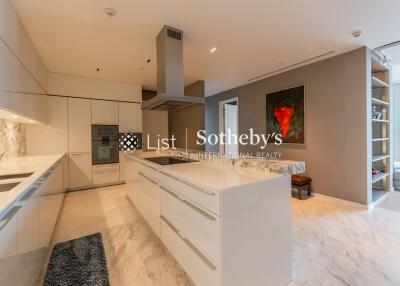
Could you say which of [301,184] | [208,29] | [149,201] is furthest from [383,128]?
[149,201]

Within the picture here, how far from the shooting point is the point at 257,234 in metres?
1.29

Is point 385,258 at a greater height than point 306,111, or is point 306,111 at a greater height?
point 306,111

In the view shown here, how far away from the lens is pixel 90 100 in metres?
4.30

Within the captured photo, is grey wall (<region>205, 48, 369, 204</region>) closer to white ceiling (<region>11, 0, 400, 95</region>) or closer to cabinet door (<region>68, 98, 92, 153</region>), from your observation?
white ceiling (<region>11, 0, 400, 95</region>)

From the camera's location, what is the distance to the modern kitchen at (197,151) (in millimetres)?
1350

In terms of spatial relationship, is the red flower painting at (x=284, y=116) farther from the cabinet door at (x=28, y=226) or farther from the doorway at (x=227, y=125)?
the cabinet door at (x=28, y=226)

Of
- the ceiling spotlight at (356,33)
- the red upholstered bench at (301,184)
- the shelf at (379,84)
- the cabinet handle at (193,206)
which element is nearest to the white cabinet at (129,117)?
the cabinet handle at (193,206)

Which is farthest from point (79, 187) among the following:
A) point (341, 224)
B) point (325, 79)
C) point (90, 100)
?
point (325, 79)

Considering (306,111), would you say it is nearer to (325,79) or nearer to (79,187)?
(325,79)

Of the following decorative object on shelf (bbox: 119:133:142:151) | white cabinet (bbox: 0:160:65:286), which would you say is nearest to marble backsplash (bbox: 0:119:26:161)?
white cabinet (bbox: 0:160:65:286)

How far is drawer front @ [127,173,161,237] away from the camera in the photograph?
2055 mm

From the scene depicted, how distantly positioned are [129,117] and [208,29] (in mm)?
3090

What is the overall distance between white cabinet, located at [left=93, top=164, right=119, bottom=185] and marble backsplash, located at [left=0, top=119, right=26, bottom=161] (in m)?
1.35

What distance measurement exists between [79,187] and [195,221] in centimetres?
391
